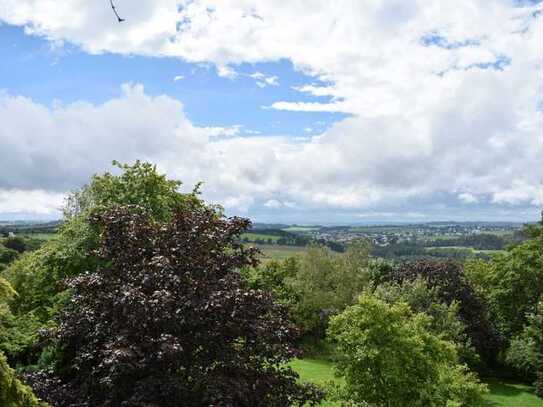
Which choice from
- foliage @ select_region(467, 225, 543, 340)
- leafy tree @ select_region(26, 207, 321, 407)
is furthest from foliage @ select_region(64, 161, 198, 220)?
foliage @ select_region(467, 225, 543, 340)

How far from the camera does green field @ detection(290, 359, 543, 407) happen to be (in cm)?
3406

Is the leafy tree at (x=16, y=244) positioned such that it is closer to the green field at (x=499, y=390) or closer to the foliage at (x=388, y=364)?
the green field at (x=499, y=390)

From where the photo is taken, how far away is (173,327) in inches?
429

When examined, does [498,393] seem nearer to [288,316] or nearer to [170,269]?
[288,316]

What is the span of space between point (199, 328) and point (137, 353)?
1.46 metres

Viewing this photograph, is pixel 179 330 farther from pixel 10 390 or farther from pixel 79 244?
pixel 79 244

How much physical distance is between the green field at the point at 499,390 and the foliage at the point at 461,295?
10.8 feet

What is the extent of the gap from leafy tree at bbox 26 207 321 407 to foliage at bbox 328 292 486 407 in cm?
416

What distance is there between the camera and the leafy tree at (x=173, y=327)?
10.4 metres

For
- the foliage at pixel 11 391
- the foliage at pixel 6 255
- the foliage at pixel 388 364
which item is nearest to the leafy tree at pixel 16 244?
the foliage at pixel 6 255

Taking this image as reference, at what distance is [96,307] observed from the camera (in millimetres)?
11617

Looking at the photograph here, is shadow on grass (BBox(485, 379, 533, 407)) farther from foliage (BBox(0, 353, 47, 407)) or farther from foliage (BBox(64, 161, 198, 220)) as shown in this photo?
foliage (BBox(0, 353, 47, 407))

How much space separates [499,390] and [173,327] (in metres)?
36.8

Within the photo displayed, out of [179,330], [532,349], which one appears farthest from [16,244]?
[179,330]
